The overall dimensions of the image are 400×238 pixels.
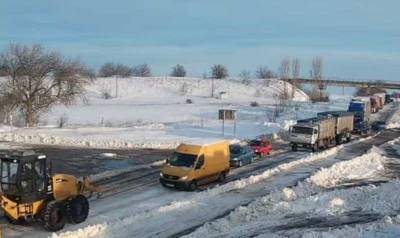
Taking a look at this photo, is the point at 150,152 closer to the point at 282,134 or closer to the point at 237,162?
the point at 237,162

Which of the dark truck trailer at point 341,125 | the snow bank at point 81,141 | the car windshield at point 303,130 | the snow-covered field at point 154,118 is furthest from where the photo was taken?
the dark truck trailer at point 341,125

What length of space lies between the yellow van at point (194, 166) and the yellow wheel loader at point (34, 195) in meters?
8.14

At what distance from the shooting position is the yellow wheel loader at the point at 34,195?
19.0 m

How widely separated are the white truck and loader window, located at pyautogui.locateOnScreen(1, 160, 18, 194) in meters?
32.9

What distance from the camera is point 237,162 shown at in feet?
123

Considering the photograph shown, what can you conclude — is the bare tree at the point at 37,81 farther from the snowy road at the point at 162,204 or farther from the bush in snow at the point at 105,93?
the bush in snow at the point at 105,93

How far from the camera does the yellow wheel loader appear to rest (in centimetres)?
1898

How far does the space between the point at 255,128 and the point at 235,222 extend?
4680 cm

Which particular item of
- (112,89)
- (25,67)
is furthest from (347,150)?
(112,89)

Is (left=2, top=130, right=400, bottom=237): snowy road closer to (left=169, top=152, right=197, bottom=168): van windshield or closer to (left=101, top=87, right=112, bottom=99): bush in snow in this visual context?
(left=169, top=152, right=197, bottom=168): van windshield

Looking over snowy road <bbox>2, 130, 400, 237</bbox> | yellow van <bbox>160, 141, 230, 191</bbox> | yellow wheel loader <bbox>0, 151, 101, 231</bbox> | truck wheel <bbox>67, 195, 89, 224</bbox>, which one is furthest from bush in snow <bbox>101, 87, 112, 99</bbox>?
yellow wheel loader <bbox>0, 151, 101, 231</bbox>

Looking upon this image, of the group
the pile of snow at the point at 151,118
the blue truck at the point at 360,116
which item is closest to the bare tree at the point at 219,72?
the pile of snow at the point at 151,118

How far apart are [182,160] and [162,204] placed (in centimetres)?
482

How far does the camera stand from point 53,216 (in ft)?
64.4
